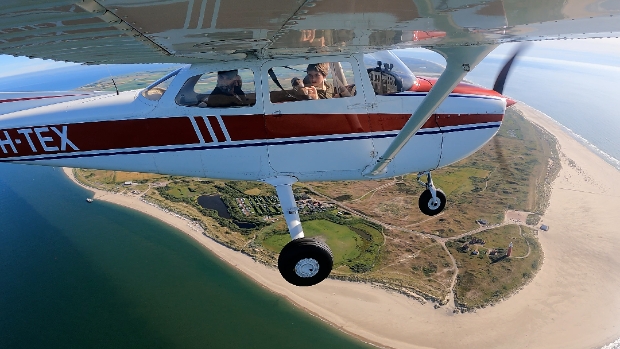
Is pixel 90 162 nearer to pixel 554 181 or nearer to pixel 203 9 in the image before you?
pixel 203 9

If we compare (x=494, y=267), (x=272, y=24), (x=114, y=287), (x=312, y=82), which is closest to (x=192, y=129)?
(x=312, y=82)

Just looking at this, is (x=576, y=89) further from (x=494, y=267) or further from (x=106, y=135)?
(x=106, y=135)

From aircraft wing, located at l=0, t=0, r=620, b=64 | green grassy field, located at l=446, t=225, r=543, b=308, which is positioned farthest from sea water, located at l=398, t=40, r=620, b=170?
aircraft wing, located at l=0, t=0, r=620, b=64

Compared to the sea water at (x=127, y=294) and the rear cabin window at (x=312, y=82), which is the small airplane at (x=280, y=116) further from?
the sea water at (x=127, y=294)

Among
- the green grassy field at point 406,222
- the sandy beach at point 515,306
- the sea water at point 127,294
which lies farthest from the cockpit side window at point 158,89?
the sandy beach at point 515,306

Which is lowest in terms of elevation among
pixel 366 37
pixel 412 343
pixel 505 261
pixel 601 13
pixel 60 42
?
pixel 412 343

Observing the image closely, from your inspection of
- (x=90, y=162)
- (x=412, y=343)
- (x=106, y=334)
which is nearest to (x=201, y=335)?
(x=106, y=334)

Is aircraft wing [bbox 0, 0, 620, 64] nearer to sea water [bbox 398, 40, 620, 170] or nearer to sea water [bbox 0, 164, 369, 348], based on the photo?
sea water [bbox 0, 164, 369, 348]
